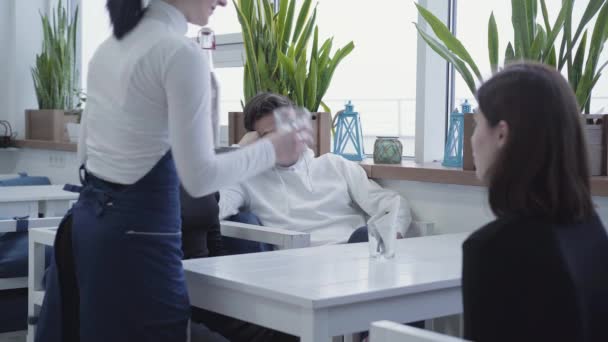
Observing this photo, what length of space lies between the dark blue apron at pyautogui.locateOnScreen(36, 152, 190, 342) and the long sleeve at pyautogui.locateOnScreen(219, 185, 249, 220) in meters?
1.47

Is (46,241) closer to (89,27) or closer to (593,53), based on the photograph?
(593,53)

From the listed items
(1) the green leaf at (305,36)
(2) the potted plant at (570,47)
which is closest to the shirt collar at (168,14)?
(2) the potted plant at (570,47)

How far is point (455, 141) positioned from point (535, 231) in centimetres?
231

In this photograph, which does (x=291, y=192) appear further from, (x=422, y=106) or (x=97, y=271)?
(x=97, y=271)

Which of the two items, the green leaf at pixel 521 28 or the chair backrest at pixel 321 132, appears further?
the chair backrest at pixel 321 132

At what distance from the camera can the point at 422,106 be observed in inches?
155

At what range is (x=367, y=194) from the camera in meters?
3.67

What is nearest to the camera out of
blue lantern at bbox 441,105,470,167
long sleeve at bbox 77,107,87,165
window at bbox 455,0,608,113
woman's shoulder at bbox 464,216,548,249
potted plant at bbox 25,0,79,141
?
woman's shoulder at bbox 464,216,548,249

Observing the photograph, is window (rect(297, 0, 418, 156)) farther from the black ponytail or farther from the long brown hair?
the long brown hair

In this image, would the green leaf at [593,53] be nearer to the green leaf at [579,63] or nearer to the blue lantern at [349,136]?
the green leaf at [579,63]

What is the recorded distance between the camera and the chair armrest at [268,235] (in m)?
2.91

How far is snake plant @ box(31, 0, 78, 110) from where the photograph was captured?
6.13 meters

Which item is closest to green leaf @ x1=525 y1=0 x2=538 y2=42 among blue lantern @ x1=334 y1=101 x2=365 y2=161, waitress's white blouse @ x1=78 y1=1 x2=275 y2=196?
blue lantern @ x1=334 y1=101 x2=365 y2=161

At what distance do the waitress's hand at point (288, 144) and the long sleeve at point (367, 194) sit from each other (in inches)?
69.5
